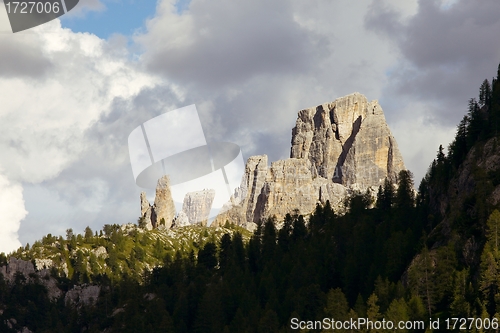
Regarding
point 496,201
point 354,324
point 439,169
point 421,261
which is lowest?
point 354,324

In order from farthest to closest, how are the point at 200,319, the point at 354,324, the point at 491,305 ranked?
the point at 200,319 < the point at 354,324 < the point at 491,305

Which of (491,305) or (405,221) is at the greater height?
(405,221)

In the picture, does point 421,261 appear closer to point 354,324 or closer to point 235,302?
point 354,324

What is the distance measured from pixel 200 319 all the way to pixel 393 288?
50.4m

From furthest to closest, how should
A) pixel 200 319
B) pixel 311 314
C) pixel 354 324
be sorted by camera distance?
pixel 200 319, pixel 311 314, pixel 354 324

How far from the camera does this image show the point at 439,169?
19825 cm

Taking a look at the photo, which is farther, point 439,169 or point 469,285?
point 439,169

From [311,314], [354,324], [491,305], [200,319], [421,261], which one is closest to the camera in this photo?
[491,305]

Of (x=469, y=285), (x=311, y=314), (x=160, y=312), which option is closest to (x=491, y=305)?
(x=469, y=285)

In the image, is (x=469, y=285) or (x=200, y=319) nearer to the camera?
(x=469, y=285)

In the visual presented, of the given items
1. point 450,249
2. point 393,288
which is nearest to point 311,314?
point 393,288

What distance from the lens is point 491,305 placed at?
138500mm

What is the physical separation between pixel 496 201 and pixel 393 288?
2622 centimetres

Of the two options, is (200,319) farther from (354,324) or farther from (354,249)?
(354,324)
